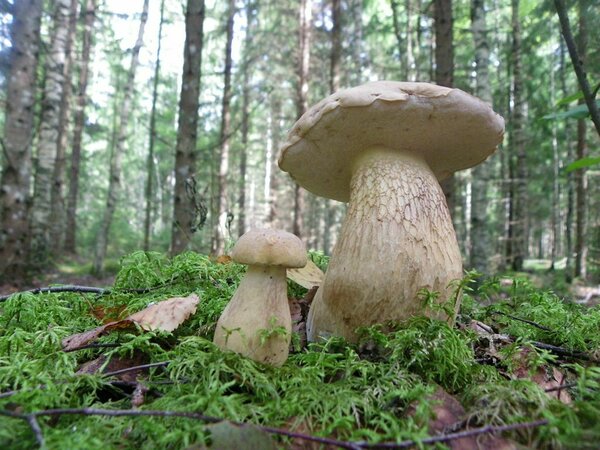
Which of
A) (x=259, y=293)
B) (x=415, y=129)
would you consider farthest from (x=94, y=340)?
(x=415, y=129)

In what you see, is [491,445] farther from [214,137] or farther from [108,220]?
[214,137]

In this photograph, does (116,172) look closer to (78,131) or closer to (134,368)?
(78,131)

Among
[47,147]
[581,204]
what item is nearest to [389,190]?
[47,147]

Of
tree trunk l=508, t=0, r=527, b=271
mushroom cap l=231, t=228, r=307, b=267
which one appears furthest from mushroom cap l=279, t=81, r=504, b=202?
tree trunk l=508, t=0, r=527, b=271

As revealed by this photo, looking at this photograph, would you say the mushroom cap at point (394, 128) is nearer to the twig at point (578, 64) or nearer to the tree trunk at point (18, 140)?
the twig at point (578, 64)

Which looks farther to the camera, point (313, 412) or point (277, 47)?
point (277, 47)

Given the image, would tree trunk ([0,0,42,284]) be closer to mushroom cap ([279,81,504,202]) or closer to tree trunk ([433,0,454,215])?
mushroom cap ([279,81,504,202])

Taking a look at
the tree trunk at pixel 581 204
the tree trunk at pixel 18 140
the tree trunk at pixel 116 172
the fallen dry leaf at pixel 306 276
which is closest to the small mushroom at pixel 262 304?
the fallen dry leaf at pixel 306 276
